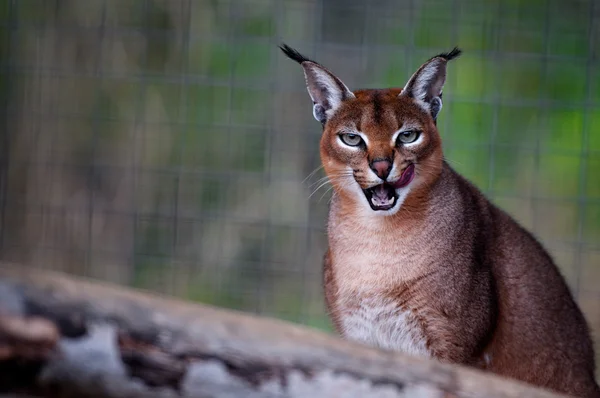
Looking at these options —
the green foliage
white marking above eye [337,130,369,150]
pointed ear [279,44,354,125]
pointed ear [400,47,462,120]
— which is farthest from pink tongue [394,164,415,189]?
the green foliage

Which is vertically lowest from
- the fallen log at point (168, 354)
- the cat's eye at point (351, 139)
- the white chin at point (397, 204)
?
the fallen log at point (168, 354)

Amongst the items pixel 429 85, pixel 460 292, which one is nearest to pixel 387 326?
pixel 460 292

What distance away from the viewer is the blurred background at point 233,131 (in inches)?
244

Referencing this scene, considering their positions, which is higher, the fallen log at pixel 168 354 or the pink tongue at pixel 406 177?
the pink tongue at pixel 406 177

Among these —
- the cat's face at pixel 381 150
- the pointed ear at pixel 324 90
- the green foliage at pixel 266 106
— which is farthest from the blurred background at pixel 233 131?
the cat's face at pixel 381 150

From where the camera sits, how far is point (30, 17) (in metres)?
6.32

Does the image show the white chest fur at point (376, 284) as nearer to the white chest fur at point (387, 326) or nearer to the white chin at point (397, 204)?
the white chest fur at point (387, 326)

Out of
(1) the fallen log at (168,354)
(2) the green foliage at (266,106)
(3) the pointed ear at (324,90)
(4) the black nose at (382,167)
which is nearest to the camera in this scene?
(1) the fallen log at (168,354)

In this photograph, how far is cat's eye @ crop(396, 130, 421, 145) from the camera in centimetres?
366

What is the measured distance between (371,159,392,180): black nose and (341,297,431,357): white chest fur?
523 millimetres

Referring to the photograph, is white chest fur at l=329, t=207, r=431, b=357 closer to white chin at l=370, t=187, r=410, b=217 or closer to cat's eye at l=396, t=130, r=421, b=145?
white chin at l=370, t=187, r=410, b=217

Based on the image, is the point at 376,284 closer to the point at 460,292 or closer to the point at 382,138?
the point at 460,292

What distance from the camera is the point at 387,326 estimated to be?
371 cm

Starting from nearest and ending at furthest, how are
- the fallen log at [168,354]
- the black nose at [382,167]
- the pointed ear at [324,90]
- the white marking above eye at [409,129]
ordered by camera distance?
the fallen log at [168,354] < the black nose at [382,167] < the white marking above eye at [409,129] < the pointed ear at [324,90]
